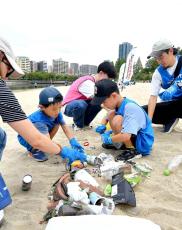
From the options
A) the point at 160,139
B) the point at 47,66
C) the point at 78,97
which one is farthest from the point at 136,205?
the point at 47,66

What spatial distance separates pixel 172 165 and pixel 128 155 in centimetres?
50

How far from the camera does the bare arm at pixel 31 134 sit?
6.26 ft

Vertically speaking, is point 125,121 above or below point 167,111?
above

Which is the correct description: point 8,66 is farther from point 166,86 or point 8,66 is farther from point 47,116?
point 166,86

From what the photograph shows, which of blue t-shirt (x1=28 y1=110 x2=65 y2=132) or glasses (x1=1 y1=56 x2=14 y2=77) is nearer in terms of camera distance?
glasses (x1=1 y1=56 x2=14 y2=77)

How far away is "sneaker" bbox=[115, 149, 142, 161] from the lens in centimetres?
315

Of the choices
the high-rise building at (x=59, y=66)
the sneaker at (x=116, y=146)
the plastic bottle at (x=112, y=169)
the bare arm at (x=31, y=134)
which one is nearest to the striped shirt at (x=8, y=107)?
the bare arm at (x=31, y=134)

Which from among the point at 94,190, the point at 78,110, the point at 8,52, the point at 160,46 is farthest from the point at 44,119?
the point at 160,46

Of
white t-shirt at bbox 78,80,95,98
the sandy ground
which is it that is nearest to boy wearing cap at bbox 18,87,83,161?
the sandy ground

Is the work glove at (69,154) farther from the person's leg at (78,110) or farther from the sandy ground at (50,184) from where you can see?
the person's leg at (78,110)

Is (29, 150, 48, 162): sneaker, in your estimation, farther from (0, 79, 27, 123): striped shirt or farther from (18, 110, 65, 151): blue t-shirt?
(0, 79, 27, 123): striped shirt

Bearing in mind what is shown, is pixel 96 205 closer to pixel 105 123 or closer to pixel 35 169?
pixel 35 169

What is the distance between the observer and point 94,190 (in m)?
2.24

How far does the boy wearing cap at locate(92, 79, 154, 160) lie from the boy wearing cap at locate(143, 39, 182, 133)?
1219 millimetres
